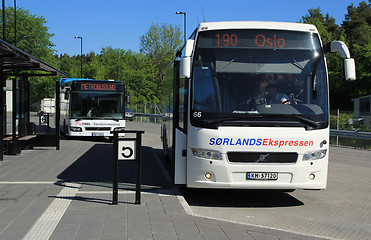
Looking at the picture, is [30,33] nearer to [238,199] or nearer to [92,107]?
[92,107]

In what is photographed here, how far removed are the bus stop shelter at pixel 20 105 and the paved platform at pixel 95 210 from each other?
9.18 ft

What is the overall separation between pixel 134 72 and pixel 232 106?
54.0 m

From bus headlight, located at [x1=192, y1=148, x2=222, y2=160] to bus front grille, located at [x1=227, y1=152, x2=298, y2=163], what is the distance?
18 centimetres

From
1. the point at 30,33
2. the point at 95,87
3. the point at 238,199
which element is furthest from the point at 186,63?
the point at 30,33

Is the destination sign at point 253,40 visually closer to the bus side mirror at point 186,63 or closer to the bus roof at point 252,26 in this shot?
the bus roof at point 252,26

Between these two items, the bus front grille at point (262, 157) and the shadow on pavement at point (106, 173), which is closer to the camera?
the bus front grille at point (262, 157)

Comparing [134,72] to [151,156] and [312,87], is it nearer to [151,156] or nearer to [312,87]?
[151,156]

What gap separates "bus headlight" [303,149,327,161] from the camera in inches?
313

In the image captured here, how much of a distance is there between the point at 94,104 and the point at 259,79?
14073 mm

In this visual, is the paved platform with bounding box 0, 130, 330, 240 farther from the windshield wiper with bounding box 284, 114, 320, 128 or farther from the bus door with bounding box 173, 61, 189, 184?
the windshield wiper with bounding box 284, 114, 320, 128

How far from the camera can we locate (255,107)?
8.03 meters

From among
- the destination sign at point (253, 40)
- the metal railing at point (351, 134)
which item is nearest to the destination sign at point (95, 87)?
the metal railing at point (351, 134)

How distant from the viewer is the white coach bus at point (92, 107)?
→ 2112 cm

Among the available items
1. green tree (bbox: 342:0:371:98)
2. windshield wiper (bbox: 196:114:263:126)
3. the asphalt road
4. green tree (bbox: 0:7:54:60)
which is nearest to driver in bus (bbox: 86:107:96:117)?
the asphalt road
